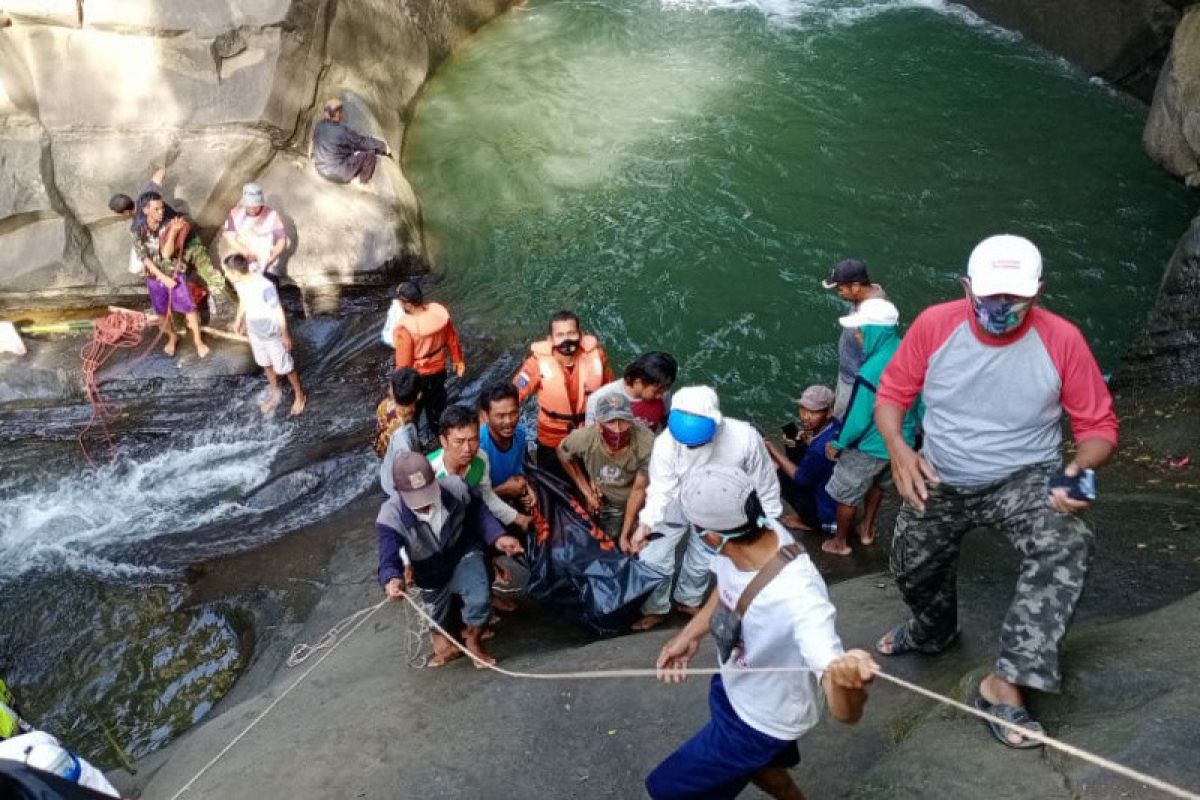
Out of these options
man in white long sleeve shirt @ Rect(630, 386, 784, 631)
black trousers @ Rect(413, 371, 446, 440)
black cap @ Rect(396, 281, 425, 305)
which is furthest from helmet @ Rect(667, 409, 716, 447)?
black trousers @ Rect(413, 371, 446, 440)

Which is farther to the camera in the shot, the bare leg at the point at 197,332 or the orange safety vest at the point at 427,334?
the bare leg at the point at 197,332

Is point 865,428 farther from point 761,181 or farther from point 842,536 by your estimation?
point 761,181

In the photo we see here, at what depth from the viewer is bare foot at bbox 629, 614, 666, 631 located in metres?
5.74

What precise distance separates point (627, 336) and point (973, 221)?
4.52m

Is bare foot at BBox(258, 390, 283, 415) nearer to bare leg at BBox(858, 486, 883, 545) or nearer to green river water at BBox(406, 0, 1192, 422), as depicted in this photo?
green river water at BBox(406, 0, 1192, 422)

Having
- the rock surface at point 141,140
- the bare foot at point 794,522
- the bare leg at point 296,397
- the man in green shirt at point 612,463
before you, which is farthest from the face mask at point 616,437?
the rock surface at point 141,140

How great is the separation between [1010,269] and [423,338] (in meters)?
5.14

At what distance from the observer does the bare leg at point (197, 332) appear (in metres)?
9.93

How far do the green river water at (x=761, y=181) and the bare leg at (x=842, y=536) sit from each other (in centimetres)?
290

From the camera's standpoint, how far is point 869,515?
6.33 metres

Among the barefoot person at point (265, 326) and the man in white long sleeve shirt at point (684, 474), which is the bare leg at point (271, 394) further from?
the man in white long sleeve shirt at point (684, 474)

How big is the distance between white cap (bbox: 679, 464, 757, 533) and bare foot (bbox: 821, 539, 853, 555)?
337 cm

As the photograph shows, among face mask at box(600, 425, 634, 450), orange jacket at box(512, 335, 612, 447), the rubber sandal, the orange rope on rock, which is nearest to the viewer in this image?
the rubber sandal

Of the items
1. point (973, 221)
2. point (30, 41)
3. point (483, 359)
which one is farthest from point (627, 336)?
point (30, 41)
